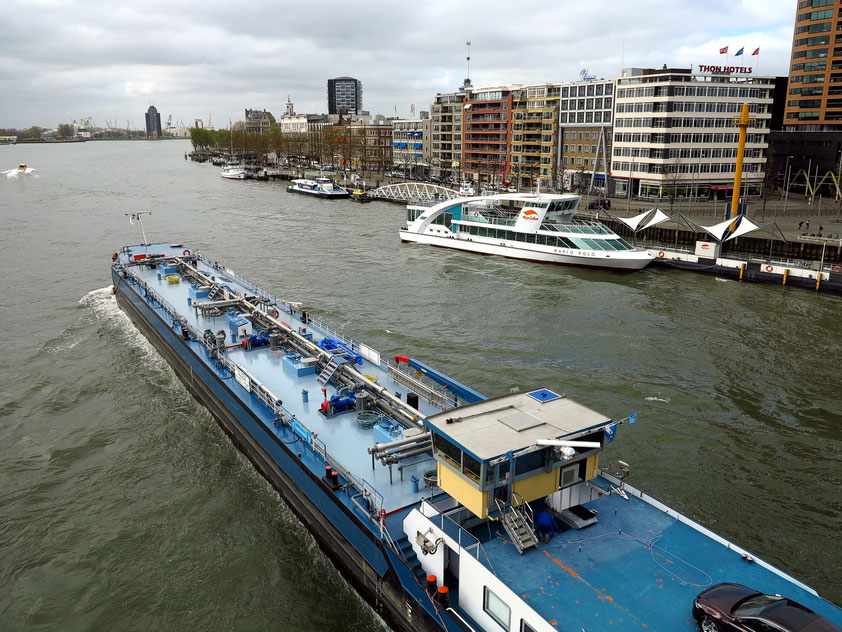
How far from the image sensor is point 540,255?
61.1m

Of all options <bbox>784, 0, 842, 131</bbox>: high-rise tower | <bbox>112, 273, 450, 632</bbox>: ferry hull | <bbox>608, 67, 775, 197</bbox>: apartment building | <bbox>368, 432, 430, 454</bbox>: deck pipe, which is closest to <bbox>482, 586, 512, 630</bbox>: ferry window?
<bbox>112, 273, 450, 632</bbox>: ferry hull

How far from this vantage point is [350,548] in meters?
16.7

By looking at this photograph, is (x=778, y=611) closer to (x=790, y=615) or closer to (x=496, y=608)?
(x=790, y=615)

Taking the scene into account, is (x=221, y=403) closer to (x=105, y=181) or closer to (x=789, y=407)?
(x=789, y=407)

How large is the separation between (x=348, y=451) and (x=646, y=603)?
9.82 m

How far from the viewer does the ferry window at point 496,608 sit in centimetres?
1191

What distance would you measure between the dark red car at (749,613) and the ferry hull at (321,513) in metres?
5.31

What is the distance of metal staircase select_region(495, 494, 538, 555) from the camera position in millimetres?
13102

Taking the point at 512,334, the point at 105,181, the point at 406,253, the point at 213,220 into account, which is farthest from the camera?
the point at 105,181

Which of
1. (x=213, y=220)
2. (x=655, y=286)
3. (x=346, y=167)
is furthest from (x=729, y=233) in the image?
(x=346, y=167)

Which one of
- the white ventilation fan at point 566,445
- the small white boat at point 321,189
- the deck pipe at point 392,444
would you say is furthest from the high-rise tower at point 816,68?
the white ventilation fan at point 566,445

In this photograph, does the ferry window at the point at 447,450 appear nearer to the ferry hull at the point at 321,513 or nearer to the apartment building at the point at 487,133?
the ferry hull at the point at 321,513

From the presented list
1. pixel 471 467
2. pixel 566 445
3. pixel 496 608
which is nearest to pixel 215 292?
pixel 471 467

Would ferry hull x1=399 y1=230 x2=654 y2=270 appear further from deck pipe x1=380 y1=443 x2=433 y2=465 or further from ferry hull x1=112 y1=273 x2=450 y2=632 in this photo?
deck pipe x1=380 y1=443 x2=433 y2=465
